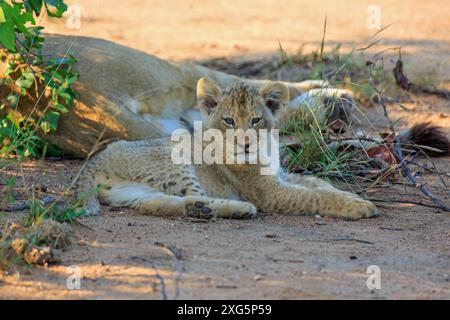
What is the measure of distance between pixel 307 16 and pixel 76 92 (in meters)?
5.68

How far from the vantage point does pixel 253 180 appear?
17.4 feet

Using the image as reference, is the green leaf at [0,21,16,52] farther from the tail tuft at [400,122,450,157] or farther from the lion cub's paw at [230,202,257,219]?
the tail tuft at [400,122,450,157]

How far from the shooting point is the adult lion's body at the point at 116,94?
6.38 meters

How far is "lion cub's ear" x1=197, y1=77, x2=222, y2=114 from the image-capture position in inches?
208

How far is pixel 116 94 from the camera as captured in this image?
6590 millimetres

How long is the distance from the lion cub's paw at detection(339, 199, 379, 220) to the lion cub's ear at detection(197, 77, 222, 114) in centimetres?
101

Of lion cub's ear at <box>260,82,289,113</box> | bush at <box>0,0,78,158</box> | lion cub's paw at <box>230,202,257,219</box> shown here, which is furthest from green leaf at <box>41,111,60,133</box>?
lion cub's paw at <box>230,202,257,219</box>

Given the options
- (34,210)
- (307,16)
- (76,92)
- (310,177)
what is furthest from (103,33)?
(34,210)

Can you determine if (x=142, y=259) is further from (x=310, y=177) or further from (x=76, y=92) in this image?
(x=76, y=92)

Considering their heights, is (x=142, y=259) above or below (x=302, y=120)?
below

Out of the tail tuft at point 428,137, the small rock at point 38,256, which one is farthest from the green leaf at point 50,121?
the tail tuft at point 428,137

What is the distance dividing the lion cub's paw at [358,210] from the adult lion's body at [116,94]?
6.12ft

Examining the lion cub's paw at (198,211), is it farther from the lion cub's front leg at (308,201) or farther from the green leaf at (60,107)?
the green leaf at (60,107)

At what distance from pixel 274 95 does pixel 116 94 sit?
167 centimetres
